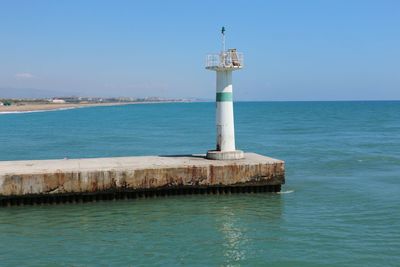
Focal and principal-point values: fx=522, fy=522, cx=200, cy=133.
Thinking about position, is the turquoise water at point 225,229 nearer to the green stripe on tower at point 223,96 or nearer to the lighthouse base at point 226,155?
the lighthouse base at point 226,155

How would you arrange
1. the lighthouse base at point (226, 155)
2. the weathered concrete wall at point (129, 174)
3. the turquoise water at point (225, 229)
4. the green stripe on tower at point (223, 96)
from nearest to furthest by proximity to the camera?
the turquoise water at point (225, 229)
the weathered concrete wall at point (129, 174)
the lighthouse base at point (226, 155)
the green stripe on tower at point (223, 96)

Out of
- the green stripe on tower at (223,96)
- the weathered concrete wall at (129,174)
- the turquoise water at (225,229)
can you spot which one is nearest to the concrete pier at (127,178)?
the weathered concrete wall at (129,174)

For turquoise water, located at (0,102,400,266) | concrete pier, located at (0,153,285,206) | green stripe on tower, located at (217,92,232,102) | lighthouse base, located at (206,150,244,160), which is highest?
green stripe on tower, located at (217,92,232,102)

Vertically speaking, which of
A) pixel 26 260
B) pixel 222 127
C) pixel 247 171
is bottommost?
pixel 26 260

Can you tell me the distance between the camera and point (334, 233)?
53.2 feet

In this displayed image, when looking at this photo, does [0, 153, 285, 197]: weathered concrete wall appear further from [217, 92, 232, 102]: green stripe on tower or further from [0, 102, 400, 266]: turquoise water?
[217, 92, 232, 102]: green stripe on tower

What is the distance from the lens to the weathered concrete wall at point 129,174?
19.2 meters

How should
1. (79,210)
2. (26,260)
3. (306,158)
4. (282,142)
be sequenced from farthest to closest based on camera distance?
1. (282,142)
2. (306,158)
3. (79,210)
4. (26,260)

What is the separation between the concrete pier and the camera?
19.2m

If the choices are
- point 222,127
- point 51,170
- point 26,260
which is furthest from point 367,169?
point 26,260

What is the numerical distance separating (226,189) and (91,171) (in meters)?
5.47

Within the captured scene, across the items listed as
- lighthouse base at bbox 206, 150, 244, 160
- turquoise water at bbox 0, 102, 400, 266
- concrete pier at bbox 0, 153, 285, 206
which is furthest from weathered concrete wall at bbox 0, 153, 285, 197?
turquoise water at bbox 0, 102, 400, 266

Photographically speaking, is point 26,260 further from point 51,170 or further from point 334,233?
point 334,233

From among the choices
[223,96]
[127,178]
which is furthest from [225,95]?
[127,178]
